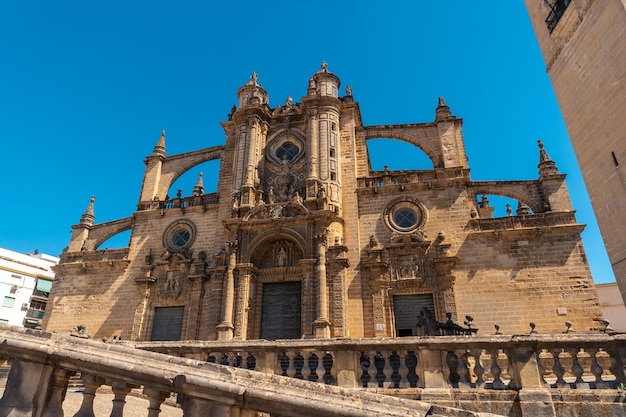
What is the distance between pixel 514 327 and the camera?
14.0 meters

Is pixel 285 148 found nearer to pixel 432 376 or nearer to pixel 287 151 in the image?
pixel 287 151

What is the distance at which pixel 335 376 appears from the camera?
580 cm

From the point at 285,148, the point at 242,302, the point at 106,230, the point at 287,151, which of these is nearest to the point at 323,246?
the point at 242,302

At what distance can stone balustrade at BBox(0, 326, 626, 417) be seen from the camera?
295 cm

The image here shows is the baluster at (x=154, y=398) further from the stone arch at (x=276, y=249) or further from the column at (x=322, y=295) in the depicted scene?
the stone arch at (x=276, y=249)

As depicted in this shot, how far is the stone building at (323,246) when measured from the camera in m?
14.8

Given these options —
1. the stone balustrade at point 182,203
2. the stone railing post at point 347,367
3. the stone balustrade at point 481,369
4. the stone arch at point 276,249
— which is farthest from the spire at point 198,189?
the stone railing post at point 347,367

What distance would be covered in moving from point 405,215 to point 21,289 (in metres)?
34.8

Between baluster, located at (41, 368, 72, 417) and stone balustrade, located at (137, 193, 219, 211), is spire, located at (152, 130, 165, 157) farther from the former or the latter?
baluster, located at (41, 368, 72, 417)

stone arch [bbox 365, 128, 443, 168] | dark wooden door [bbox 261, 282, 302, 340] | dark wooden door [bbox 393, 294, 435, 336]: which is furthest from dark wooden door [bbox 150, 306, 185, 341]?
stone arch [bbox 365, 128, 443, 168]

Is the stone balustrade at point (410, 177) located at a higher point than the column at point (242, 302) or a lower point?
higher

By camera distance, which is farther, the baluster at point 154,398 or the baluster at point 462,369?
the baluster at point 462,369

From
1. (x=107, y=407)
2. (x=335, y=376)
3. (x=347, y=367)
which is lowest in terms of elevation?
(x=107, y=407)

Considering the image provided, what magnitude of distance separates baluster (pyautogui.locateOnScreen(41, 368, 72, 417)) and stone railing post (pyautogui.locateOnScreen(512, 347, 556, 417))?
490 cm
